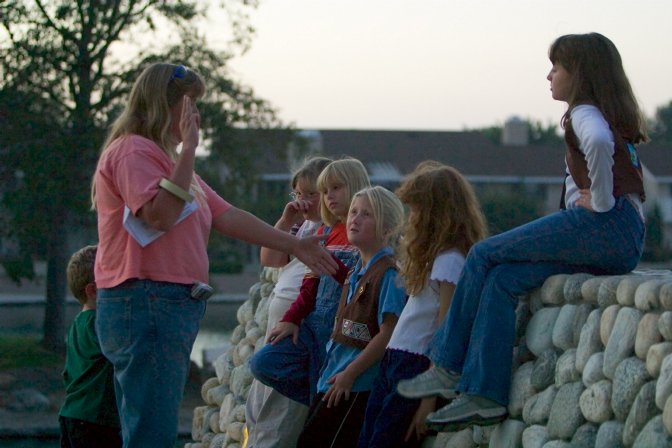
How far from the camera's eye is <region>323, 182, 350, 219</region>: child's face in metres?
5.42

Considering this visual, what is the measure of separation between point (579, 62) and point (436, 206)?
0.76m

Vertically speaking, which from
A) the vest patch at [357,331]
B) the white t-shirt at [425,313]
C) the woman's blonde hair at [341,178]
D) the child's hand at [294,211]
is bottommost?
the vest patch at [357,331]

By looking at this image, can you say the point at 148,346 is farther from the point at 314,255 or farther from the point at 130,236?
the point at 314,255

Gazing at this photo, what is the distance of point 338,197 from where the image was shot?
5426 millimetres

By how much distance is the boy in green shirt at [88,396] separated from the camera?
207 inches

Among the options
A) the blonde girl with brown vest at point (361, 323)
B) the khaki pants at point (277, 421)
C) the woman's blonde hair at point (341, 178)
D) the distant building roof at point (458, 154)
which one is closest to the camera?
the blonde girl with brown vest at point (361, 323)

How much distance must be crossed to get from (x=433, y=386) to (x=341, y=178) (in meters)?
1.44

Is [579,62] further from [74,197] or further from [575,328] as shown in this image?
[74,197]

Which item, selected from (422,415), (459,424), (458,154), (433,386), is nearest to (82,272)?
(422,415)

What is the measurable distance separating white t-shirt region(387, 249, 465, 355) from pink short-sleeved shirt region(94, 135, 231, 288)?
0.80 m

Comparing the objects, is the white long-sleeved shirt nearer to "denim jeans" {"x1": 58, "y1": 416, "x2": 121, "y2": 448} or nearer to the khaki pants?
the khaki pants

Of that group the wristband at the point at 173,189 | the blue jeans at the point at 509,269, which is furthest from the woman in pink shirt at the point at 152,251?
the blue jeans at the point at 509,269

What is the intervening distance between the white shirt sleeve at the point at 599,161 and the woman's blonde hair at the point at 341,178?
143 centimetres

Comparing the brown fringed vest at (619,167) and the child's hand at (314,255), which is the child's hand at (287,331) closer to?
the child's hand at (314,255)
